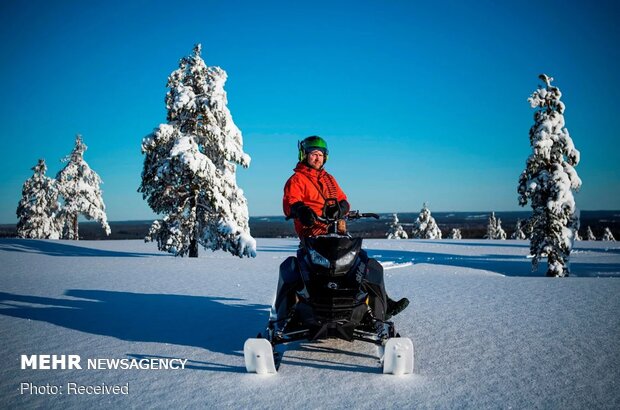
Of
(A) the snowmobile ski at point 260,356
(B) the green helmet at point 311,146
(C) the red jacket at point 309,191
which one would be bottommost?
(A) the snowmobile ski at point 260,356

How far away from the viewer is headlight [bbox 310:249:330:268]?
165 inches

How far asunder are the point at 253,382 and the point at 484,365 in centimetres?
264

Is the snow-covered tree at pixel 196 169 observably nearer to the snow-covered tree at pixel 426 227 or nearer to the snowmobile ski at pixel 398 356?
the snowmobile ski at pixel 398 356

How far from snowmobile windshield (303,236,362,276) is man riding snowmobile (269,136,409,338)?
0.78 ft

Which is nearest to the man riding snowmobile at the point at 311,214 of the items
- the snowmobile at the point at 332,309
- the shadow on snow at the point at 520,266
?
the snowmobile at the point at 332,309

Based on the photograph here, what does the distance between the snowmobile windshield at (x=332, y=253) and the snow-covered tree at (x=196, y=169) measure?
1351 cm

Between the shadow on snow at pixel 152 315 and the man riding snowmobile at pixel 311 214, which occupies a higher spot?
the man riding snowmobile at pixel 311 214

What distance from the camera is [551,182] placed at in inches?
634

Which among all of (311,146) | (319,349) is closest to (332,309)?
(319,349)

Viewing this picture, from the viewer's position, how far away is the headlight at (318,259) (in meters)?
4.18

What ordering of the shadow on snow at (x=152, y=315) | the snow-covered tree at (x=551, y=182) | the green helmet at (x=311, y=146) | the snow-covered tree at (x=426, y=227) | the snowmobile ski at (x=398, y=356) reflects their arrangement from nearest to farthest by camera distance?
the snowmobile ski at (x=398, y=356) → the green helmet at (x=311, y=146) → the shadow on snow at (x=152, y=315) → the snow-covered tree at (x=551, y=182) → the snow-covered tree at (x=426, y=227)

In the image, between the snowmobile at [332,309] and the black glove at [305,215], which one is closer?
the snowmobile at [332,309]

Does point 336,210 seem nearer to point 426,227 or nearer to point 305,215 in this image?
point 305,215

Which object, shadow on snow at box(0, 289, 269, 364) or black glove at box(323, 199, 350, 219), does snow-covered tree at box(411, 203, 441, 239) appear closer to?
shadow on snow at box(0, 289, 269, 364)
